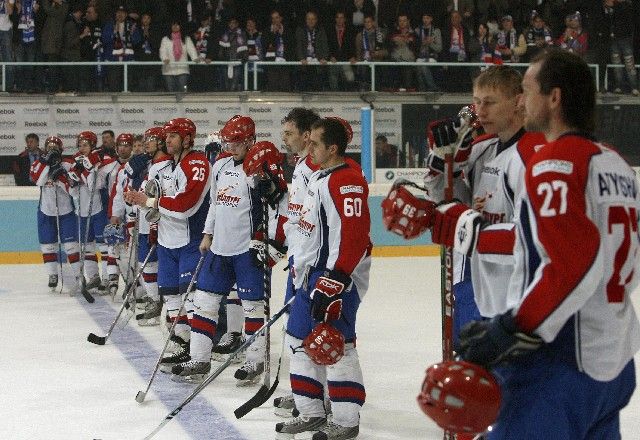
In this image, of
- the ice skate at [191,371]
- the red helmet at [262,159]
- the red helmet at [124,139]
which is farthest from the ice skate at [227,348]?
the red helmet at [124,139]

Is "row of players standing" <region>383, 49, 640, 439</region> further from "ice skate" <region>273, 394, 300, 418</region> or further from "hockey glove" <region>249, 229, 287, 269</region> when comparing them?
"hockey glove" <region>249, 229, 287, 269</region>

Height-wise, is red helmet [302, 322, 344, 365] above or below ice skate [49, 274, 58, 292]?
above

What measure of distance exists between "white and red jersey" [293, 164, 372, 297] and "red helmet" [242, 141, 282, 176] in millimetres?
808

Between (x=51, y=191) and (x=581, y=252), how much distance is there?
7.58m

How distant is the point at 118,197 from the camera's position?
862cm

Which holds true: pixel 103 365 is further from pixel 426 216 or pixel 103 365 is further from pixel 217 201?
pixel 426 216

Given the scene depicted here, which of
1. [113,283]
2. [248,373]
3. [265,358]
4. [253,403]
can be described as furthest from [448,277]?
[113,283]

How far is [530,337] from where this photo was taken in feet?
6.86

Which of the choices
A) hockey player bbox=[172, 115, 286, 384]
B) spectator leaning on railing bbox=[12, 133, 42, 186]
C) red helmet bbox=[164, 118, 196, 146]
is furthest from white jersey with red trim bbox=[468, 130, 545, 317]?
spectator leaning on railing bbox=[12, 133, 42, 186]

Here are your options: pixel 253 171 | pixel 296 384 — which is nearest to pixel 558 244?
pixel 296 384

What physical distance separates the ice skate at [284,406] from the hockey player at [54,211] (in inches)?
170

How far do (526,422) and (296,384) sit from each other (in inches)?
91.8

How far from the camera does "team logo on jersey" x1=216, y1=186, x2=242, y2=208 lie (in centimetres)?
569

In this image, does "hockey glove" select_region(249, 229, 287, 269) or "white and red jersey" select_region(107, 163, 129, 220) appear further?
"white and red jersey" select_region(107, 163, 129, 220)
